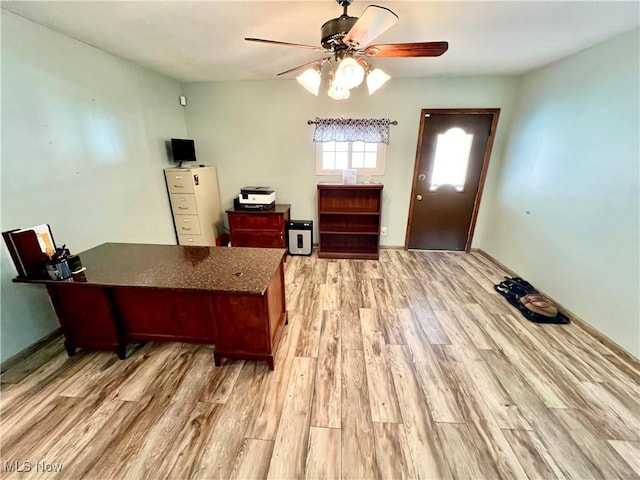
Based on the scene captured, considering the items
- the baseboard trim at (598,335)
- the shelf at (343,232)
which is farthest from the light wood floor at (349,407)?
the shelf at (343,232)

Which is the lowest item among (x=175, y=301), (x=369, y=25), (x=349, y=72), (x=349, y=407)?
(x=349, y=407)

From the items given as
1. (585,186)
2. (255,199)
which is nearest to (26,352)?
(255,199)

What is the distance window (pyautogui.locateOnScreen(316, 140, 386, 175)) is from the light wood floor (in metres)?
2.29

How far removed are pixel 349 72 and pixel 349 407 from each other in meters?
2.01

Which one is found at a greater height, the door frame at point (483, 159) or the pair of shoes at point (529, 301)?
the door frame at point (483, 159)

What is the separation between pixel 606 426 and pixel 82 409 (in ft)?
10.1

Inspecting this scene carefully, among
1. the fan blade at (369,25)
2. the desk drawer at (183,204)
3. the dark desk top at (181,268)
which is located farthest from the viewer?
the desk drawer at (183,204)

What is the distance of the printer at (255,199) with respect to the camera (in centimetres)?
354

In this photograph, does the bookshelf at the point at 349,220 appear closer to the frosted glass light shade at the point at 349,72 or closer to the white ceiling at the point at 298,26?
the white ceiling at the point at 298,26

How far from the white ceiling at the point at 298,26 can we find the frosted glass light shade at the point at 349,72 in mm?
521

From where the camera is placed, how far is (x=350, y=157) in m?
3.78

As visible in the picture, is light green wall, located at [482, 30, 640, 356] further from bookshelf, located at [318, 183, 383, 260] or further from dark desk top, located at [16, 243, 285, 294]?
dark desk top, located at [16, 243, 285, 294]

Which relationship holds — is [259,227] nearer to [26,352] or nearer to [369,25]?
[26,352]

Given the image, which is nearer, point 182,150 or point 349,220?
point 182,150
